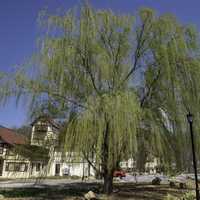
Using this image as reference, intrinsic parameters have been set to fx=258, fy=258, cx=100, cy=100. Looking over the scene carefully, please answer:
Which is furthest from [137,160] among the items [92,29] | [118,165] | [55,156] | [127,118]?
[92,29]

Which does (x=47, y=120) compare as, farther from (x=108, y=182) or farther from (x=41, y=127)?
(x=108, y=182)

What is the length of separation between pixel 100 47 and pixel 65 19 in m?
1.62

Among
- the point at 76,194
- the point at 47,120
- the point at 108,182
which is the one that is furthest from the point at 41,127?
the point at 76,194

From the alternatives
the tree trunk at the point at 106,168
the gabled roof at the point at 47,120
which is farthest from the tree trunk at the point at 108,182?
the gabled roof at the point at 47,120

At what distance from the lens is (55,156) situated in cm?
918

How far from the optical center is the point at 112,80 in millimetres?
9016

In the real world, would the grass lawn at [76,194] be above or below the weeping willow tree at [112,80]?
below

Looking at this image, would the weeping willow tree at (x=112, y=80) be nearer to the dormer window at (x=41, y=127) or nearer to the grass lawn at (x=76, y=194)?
the dormer window at (x=41, y=127)

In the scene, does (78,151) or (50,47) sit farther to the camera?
(50,47)

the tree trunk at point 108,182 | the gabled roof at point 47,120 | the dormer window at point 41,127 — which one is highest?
the gabled roof at point 47,120

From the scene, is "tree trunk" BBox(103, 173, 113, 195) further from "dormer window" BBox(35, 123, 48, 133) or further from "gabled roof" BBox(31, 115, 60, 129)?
"dormer window" BBox(35, 123, 48, 133)

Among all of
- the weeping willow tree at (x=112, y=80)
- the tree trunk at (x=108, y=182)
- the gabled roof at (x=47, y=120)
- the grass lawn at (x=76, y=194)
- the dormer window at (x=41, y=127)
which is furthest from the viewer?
the grass lawn at (x=76, y=194)

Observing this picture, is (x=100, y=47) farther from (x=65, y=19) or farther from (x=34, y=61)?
(x=34, y=61)

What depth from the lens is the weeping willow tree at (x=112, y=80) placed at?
26.8 ft
